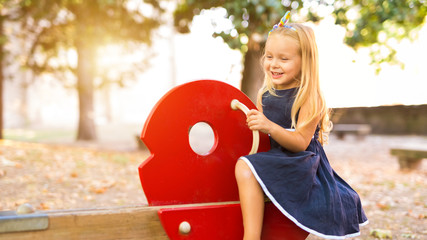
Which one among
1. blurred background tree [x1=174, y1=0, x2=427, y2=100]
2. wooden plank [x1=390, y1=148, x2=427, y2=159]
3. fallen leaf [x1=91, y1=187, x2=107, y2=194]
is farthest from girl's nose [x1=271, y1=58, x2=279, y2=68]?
A: wooden plank [x1=390, y1=148, x2=427, y2=159]

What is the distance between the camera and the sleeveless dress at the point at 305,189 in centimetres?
202

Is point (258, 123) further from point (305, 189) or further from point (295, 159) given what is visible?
point (305, 189)

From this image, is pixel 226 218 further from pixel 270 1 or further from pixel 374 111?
pixel 374 111

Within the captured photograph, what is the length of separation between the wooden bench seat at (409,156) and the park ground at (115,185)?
0.54 ft

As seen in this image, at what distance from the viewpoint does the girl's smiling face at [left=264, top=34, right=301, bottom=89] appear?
7.25ft

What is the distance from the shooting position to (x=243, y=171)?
2.02 meters

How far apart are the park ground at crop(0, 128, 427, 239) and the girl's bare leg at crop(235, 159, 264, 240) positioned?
147cm

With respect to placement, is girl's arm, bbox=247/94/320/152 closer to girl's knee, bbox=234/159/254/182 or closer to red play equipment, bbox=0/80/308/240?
red play equipment, bbox=0/80/308/240

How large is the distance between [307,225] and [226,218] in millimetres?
440

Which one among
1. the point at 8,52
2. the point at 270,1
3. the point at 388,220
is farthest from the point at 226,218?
the point at 8,52

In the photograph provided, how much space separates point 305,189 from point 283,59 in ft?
2.49

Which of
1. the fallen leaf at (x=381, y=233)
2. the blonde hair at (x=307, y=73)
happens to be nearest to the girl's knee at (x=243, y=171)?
the blonde hair at (x=307, y=73)

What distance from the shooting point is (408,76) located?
10656mm

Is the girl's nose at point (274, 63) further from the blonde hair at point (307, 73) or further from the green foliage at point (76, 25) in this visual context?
the green foliage at point (76, 25)
